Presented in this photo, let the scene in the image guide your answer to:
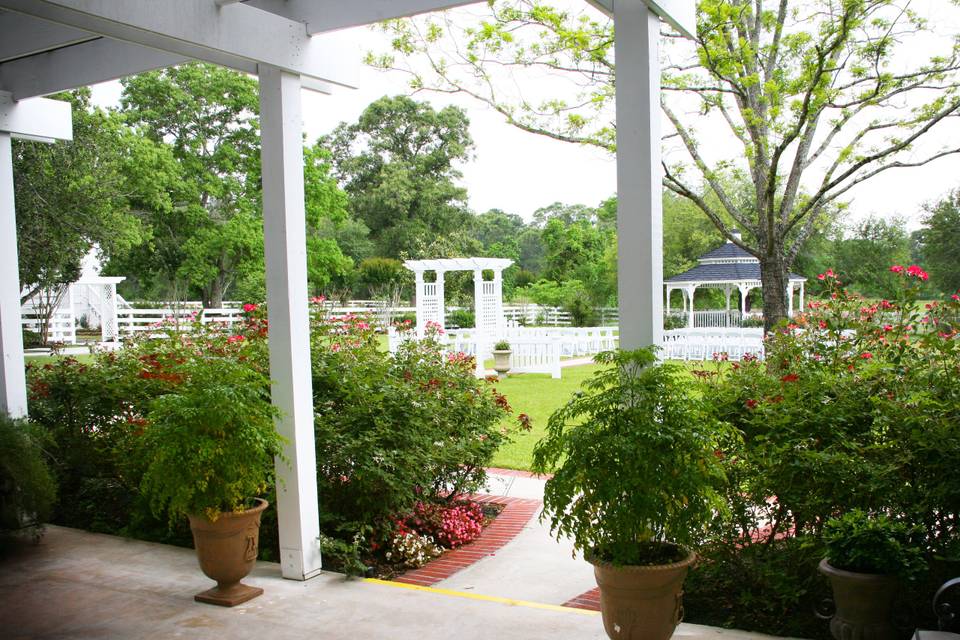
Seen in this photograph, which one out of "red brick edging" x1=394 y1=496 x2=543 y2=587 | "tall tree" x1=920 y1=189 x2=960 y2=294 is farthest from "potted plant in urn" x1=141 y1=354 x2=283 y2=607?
"tall tree" x1=920 y1=189 x2=960 y2=294

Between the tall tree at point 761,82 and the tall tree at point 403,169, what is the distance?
24.0 m

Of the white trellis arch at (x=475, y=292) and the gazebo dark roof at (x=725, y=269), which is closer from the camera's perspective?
the white trellis arch at (x=475, y=292)

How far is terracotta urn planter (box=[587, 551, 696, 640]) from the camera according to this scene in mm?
2752

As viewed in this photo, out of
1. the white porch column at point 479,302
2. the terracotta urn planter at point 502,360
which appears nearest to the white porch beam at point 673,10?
the terracotta urn planter at point 502,360

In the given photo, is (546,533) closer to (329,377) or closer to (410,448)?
(410,448)

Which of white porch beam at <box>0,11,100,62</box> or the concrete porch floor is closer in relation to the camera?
the concrete porch floor

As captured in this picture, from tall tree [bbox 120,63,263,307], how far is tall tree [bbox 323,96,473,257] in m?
6.60

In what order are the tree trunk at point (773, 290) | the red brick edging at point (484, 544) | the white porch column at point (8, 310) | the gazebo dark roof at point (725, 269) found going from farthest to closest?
the gazebo dark roof at point (725, 269)
the tree trunk at point (773, 290)
the white porch column at point (8, 310)
the red brick edging at point (484, 544)

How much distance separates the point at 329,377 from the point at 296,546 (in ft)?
4.31

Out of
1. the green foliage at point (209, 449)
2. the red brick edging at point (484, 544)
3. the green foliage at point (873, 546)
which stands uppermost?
the green foliage at point (209, 449)

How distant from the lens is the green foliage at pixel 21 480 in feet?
15.9

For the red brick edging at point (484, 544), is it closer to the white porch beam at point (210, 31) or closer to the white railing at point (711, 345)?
the white porch beam at point (210, 31)

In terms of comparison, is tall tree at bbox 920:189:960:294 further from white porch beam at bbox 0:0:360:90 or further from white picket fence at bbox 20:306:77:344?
white picket fence at bbox 20:306:77:344

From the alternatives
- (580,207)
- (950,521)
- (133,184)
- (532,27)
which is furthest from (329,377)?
(580,207)
